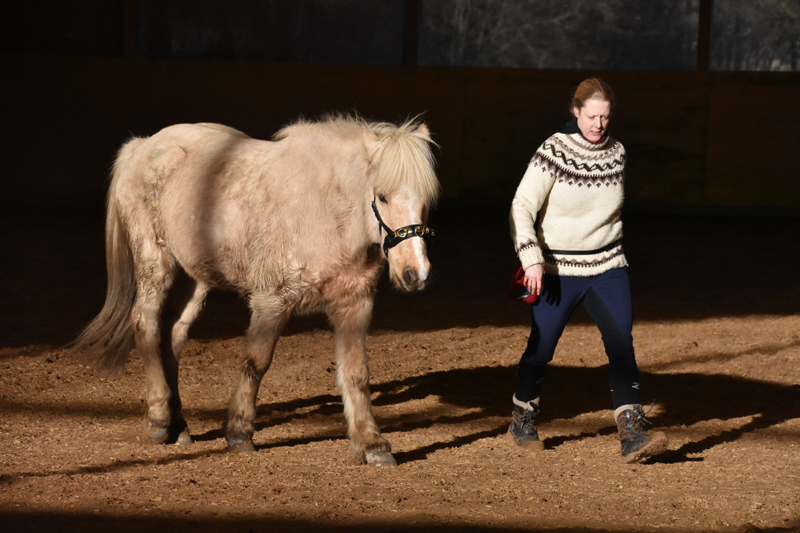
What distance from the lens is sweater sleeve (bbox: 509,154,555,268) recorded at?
13.3 feet

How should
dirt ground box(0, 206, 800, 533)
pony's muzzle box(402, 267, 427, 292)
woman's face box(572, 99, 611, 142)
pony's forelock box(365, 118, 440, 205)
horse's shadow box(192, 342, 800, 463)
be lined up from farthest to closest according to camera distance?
horse's shadow box(192, 342, 800, 463)
woman's face box(572, 99, 611, 142)
pony's forelock box(365, 118, 440, 205)
pony's muzzle box(402, 267, 427, 292)
dirt ground box(0, 206, 800, 533)

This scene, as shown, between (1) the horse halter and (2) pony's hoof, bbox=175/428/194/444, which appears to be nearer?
(1) the horse halter

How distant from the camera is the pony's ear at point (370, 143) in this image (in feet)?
13.3

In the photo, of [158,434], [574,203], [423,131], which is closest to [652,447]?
[574,203]

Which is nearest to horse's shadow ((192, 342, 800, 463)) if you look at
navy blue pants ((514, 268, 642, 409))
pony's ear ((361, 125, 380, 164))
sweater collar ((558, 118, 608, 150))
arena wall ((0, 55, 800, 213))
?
navy blue pants ((514, 268, 642, 409))

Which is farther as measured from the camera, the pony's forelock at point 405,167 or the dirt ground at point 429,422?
the pony's forelock at point 405,167

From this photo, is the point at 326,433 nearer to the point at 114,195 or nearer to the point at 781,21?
the point at 114,195

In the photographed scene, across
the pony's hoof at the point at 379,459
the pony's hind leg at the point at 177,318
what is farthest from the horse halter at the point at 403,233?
the pony's hind leg at the point at 177,318

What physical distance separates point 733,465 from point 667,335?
3.08 m

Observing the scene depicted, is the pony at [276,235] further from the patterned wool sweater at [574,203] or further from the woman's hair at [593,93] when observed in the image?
the woman's hair at [593,93]

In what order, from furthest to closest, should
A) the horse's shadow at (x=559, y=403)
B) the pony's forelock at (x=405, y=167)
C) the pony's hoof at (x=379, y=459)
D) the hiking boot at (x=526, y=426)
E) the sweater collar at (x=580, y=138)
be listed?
the horse's shadow at (x=559, y=403), the hiking boot at (x=526, y=426), the pony's hoof at (x=379, y=459), the sweater collar at (x=580, y=138), the pony's forelock at (x=405, y=167)

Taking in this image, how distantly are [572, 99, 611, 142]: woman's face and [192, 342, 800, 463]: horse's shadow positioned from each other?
5.82 feet

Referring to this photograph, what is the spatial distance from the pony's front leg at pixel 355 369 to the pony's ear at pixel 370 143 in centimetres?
75

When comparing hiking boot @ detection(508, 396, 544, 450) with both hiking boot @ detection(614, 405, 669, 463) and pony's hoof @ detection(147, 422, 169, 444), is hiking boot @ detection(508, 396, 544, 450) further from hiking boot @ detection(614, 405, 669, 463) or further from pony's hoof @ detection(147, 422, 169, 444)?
pony's hoof @ detection(147, 422, 169, 444)
